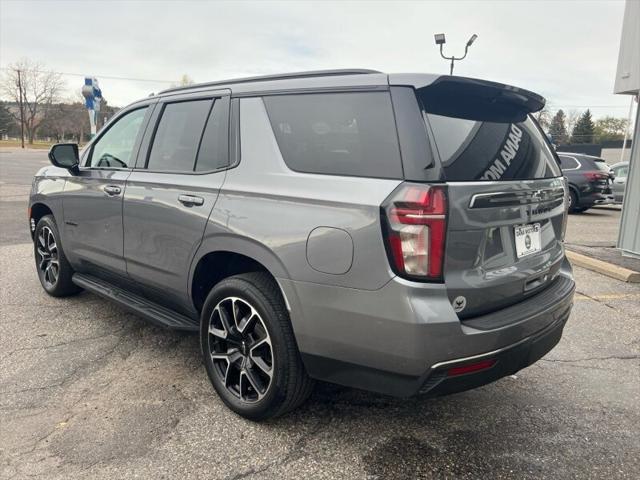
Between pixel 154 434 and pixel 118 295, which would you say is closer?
pixel 154 434

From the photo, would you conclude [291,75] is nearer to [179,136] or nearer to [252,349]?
[179,136]

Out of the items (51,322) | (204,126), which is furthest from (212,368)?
(51,322)

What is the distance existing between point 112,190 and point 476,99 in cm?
268

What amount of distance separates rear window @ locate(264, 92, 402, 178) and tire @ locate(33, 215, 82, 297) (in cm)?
292

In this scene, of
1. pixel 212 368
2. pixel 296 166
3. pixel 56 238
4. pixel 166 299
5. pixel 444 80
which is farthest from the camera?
pixel 56 238

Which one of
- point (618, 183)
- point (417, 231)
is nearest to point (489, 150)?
point (417, 231)

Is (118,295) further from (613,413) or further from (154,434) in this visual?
(613,413)

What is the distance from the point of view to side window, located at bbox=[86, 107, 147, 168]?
3840 mm

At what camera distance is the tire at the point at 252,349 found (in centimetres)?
257

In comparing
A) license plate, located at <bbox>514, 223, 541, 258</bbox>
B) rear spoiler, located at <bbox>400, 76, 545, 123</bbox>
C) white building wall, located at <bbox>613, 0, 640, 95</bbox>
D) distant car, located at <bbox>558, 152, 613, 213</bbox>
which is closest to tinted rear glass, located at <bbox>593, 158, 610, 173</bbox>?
distant car, located at <bbox>558, 152, 613, 213</bbox>

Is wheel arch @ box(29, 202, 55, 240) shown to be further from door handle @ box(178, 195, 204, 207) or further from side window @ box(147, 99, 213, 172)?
door handle @ box(178, 195, 204, 207)

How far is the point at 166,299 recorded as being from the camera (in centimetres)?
344

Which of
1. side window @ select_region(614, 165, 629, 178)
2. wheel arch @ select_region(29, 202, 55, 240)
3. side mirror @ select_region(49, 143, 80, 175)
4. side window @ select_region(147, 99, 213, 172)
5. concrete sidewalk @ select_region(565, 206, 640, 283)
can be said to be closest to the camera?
side window @ select_region(147, 99, 213, 172)

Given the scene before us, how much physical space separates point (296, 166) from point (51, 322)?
2944mm
